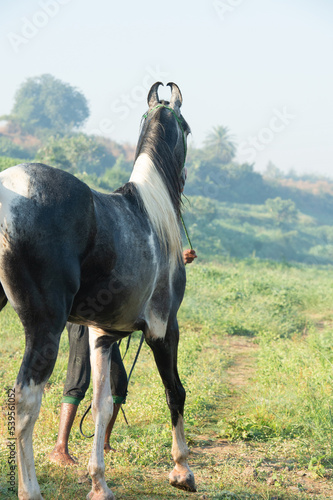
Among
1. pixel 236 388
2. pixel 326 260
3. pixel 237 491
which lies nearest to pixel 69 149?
pixel 326 260

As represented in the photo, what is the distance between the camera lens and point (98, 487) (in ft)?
9.84

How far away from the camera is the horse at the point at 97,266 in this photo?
7.80ft

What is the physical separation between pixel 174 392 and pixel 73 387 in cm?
81

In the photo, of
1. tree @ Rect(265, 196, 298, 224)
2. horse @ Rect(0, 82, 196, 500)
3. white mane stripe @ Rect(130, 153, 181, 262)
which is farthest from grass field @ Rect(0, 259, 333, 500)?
tree @ Rect(265, 196, 298, 224)

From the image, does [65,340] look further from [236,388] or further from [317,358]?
[317,358]

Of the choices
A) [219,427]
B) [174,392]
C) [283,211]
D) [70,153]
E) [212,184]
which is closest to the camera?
[174,392]

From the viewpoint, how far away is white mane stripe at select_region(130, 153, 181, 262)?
3.10 m

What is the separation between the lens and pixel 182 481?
3336 millimetres

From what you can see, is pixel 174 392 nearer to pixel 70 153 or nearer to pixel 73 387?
pixel 73 387

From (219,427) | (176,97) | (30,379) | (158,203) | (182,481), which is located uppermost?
(176,97)

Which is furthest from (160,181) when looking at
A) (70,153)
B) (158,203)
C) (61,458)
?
(70,153)

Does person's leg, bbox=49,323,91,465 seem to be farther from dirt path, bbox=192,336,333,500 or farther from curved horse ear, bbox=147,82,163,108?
curved horse ear, bbox=147,82,163,108

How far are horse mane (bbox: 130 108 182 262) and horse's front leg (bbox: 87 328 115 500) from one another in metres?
0.69

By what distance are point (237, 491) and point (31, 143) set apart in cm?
5495
